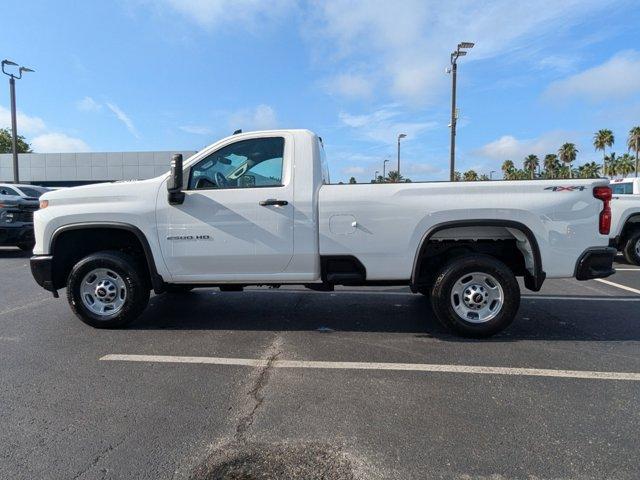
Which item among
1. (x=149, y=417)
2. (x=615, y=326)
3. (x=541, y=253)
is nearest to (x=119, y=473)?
(x=149, y=417)

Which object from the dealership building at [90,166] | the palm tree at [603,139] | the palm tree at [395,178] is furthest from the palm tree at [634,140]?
the dealership building at [90,166]

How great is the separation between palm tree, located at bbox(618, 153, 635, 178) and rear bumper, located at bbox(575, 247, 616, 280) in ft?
292

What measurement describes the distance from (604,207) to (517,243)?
2.90 ft

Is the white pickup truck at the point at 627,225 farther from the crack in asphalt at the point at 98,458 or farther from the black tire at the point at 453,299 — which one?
the crack in asphalt at the point at 98,458

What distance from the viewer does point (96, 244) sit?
18.1 ft

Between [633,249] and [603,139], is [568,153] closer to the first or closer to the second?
[603,139]

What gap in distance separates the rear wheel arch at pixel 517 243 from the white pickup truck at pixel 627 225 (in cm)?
645

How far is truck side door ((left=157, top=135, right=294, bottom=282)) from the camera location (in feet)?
16.2

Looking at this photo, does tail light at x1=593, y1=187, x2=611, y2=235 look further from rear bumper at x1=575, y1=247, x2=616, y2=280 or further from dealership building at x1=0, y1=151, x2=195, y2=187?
dealership building at x1=0, y1=151, x2=195, y2=187

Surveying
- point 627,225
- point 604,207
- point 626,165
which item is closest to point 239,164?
point 604,207

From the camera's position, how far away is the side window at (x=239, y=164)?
511cm

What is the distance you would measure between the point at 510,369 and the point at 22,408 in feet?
12.7

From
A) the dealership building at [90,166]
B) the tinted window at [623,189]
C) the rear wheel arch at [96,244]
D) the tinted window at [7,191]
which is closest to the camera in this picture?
the rear wheel arch at [96,244]

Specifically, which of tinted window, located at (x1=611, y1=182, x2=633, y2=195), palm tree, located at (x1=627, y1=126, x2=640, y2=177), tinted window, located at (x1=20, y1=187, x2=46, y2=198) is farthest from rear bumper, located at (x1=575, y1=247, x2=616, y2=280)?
palm tree, located at (x1=627, y1=126, x2=640, y2=177)
